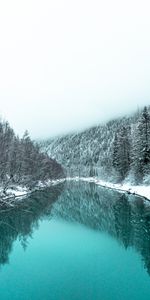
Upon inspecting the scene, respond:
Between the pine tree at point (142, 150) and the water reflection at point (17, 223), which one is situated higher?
the pine tree at point (142, 150)

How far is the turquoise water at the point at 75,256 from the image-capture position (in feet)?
57.9

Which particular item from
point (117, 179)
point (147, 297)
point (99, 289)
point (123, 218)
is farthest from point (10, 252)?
point (117, 179)

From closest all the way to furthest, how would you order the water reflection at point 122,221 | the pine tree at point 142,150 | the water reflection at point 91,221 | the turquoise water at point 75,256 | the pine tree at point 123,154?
the turquoise water at point 75,256, the water reflection at point 122,221, the water reflection at point 91,221, the pine tree at point 142,150, the pine tree at point 123,154

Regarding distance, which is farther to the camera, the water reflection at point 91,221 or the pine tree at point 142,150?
the pine tree at point 142,150

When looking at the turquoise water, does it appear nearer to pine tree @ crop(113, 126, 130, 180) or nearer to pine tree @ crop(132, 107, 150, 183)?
pine tree @ crop(132, 107, 150, 183)

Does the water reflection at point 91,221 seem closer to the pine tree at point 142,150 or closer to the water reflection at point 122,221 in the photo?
the water reflection at point 122,221

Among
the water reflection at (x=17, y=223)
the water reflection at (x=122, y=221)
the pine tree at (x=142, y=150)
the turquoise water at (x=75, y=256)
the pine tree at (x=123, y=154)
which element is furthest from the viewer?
the pine tree at (x=123, y=154)

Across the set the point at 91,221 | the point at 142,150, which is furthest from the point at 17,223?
the point at 142,150

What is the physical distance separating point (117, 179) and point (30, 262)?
78287 millimetres

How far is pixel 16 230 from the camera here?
1355 inches

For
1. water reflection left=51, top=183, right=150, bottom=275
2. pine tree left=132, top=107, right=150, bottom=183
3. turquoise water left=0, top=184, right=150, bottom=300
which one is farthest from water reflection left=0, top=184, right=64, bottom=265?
pine tree left=132, top=107, right=150, bottom=183

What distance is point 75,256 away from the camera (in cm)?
2495

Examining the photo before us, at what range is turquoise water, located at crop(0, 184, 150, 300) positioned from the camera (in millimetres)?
17656

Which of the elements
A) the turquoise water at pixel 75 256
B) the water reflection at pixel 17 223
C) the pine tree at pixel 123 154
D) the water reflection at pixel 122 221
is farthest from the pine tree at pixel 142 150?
the turquoise water at pixel 75 256
